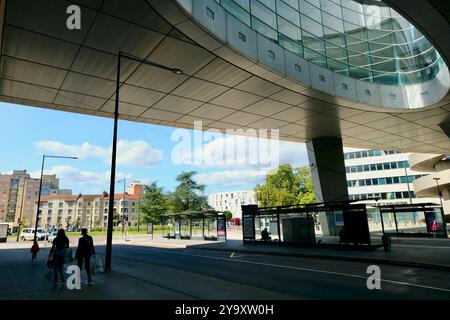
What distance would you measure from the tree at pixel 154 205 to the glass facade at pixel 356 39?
6239 cm

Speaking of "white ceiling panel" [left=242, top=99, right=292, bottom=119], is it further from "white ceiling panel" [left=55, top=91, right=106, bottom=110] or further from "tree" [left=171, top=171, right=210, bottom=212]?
"tree" [left=171, top=171, right=210, bottom=212]

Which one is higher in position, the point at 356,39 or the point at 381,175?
the point at 381,175

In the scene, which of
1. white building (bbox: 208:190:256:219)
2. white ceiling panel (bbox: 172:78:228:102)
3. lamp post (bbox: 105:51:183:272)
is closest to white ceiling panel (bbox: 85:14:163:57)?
lamp post (bbox: 105:51:183:272)

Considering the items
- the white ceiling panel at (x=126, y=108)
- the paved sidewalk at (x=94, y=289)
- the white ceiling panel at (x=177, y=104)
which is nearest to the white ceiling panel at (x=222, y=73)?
the white ceiling panel at (x=177, y=104)

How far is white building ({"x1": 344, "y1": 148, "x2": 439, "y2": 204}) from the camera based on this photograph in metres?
78.4

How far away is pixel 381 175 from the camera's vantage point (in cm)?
8288

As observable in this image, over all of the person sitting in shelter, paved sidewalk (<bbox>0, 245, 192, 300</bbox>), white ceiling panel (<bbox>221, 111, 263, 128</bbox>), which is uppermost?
white ceiling panel (<bbox>221, 111, 263, 128</bbox>)

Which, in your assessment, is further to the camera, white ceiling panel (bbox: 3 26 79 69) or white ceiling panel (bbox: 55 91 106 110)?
white ceiling panel (bbox: 55 91 106 110)

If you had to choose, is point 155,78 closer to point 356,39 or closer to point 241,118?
point 241,118

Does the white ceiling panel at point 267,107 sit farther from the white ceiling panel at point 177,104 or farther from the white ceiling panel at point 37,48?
the white ceiling panel at point 37,48

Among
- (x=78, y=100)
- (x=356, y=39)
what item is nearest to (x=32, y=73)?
(x=78, y=100)

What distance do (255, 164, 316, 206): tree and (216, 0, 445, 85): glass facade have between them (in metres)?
54.4

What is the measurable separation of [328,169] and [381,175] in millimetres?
65143
